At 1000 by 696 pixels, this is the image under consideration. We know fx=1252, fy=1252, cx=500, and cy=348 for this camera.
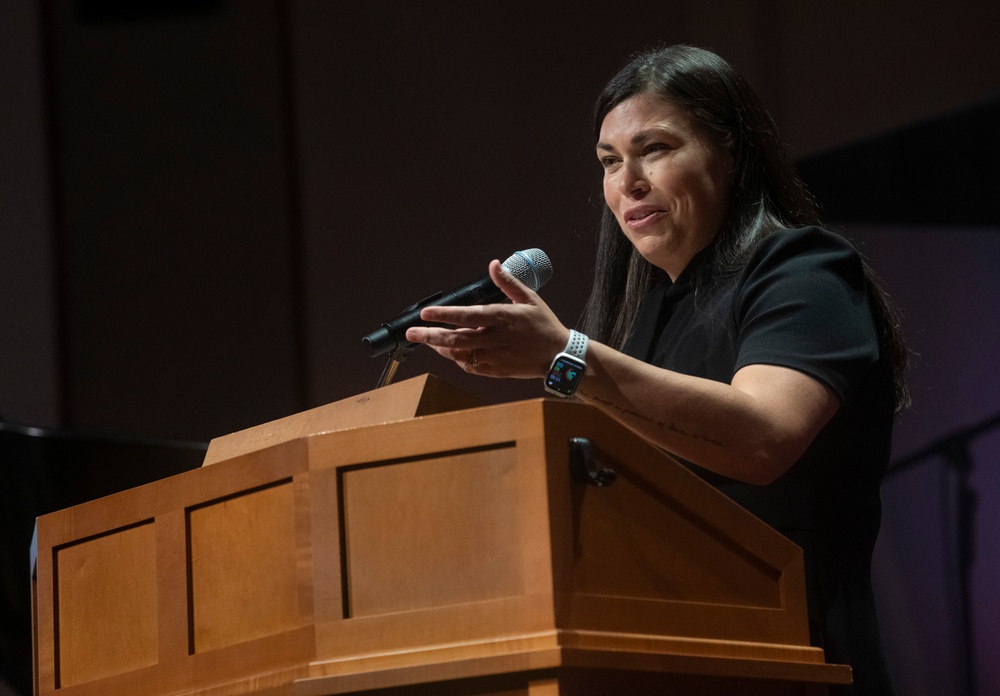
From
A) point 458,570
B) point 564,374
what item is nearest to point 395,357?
point 564,374

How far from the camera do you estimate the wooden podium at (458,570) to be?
123 centimetres

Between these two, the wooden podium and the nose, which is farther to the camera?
the nose

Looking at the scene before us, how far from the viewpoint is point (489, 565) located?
4.10 feet

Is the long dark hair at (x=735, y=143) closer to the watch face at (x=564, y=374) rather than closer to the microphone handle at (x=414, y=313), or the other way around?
the microphone handle at (x=414, y=313)

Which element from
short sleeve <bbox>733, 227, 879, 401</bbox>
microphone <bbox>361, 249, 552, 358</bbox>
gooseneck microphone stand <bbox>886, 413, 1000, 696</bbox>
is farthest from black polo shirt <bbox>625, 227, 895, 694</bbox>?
gooseneck microphone stand <bbox>886, 413, 1000, 696</bbox>

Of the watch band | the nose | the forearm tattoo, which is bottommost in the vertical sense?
the forearm tattoo

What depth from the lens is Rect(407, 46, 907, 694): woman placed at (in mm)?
1551

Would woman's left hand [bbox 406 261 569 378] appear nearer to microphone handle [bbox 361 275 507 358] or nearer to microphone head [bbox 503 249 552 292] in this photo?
microphone handle [bbox 361 275 507 358]

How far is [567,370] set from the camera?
1500mm

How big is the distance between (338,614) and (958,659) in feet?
8.33

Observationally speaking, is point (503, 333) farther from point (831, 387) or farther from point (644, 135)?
point (644, 135)

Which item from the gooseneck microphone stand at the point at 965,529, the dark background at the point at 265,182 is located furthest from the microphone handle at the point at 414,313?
the dark background at the point at 265,182

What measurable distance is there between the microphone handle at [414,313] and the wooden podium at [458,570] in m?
0.17

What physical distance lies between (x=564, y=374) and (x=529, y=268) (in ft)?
1.62
